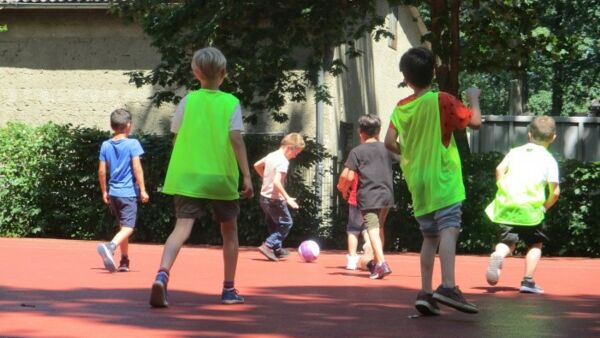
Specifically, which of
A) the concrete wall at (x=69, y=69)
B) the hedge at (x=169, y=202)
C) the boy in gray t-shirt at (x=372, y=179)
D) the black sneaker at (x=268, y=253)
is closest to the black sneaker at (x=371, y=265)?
the boy in gray t-shirt at (x=372, y=179)

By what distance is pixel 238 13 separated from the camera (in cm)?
1916

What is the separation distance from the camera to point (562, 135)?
28.9m

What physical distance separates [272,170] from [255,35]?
4.67m

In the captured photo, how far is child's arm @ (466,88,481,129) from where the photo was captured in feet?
27.4

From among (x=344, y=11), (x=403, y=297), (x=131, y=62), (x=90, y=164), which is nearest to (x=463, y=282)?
(x=403, y=297)

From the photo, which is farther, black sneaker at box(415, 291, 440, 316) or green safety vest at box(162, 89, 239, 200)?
green safety vest at box(162, 89, 239, 200)

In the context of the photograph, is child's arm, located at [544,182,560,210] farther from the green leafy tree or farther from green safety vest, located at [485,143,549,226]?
the green leafy tree

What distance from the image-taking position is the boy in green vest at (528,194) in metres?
10.9

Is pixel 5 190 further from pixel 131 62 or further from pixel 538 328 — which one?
pixel 538 328

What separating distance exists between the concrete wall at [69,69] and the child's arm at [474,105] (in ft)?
61.4

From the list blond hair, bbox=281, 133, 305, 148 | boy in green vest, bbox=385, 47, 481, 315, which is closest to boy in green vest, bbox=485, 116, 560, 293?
boy in green vest, bbox=385, 47, 481, 315

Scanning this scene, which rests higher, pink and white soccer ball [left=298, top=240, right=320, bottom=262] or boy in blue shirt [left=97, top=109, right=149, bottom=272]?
boy in blue shirt [left=97, top=109, right=149, bottom=272]

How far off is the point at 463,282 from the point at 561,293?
1376 millimetres

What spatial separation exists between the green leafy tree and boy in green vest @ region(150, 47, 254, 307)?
399 inches
